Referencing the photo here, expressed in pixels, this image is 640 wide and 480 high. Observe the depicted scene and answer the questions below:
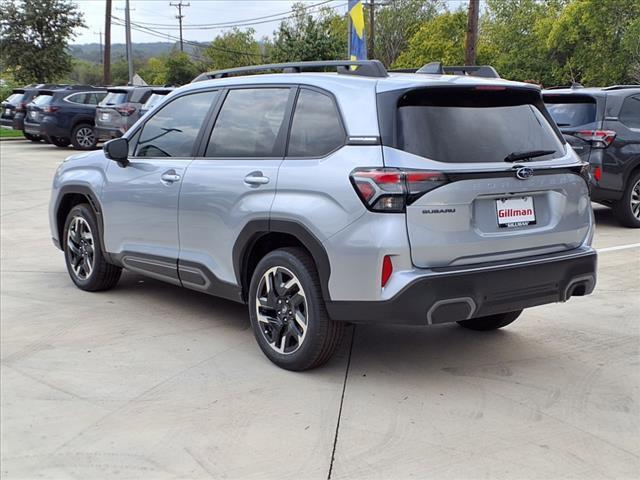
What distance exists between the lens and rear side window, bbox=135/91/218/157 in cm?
533

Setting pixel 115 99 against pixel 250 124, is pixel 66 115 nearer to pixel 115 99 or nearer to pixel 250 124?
pixel 115 99

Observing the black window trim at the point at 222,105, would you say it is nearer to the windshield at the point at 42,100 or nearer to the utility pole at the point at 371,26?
the windshield at the point at 42,100

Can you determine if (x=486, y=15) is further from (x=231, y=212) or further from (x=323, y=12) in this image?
(x=231, y=212)

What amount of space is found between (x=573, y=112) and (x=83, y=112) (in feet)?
53.1

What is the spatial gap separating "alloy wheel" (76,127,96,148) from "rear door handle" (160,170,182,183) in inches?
702

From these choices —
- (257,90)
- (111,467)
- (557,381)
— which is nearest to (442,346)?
(557,381)

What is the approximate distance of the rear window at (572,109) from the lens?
938 cm

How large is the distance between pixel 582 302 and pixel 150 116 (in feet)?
12.2

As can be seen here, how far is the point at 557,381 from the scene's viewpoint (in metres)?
4.41

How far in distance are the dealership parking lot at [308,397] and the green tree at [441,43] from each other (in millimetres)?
55202

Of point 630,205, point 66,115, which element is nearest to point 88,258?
point 630,205

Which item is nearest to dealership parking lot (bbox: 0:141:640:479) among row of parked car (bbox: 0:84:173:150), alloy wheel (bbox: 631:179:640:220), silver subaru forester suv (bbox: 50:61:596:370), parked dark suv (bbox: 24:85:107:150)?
silver subaru forester suv (bbox: 50:61:596:370)

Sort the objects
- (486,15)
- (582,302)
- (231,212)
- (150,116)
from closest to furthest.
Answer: (231,212)
(150,116)
(582,302)
(486,15)

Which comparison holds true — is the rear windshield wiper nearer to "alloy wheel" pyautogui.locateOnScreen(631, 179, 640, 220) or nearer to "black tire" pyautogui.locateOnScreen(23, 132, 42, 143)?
"alloy wheel" pyautogui.locateOnScreen(631, 179, 640, 220)
